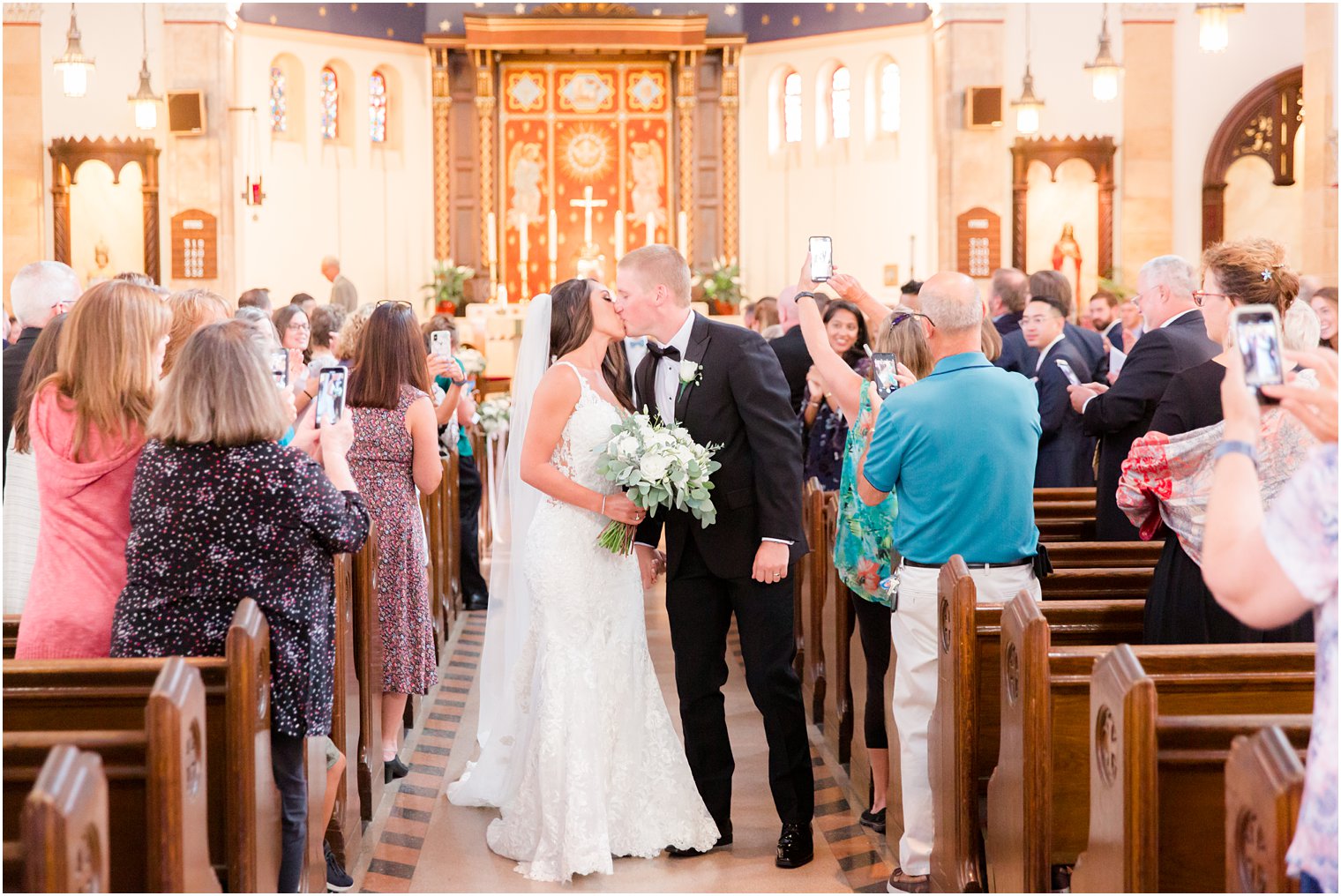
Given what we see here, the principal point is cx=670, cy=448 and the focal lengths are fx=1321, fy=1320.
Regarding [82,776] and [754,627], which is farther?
[754,627]

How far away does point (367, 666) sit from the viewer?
4.43 metres

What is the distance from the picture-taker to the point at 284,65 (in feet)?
51.5

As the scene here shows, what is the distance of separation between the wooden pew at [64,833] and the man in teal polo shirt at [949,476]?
2.32m

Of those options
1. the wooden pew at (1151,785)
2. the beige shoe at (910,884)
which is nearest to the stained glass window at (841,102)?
the beige shoe at (910,884)

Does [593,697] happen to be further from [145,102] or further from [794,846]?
[145,102]

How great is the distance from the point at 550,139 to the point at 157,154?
5.22 metres

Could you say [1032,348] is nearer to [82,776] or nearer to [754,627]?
[754,627]

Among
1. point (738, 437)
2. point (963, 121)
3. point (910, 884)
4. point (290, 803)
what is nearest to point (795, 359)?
point (738, 437)

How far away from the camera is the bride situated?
3.92m

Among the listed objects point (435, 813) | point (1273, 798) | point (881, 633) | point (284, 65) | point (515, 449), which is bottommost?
point (435, 813)

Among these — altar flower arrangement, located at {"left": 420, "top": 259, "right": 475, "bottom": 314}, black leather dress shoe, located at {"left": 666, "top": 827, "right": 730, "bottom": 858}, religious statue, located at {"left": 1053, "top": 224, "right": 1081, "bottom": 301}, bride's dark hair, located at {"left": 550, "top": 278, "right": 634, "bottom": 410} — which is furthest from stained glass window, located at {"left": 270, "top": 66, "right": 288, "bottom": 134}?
black leather dress shoe, located at {"left": 666, "top": 827, "right": 730, "bottom": 858}

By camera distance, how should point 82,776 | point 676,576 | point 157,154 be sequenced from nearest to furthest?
point 82,776 → point 676,576 → point 157,154

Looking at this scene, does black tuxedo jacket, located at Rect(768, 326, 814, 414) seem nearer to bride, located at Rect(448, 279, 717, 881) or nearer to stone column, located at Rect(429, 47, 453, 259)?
bride, located at Rect(448, 279, 717, 881)

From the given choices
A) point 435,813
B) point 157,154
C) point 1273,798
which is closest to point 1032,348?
point 435,813
